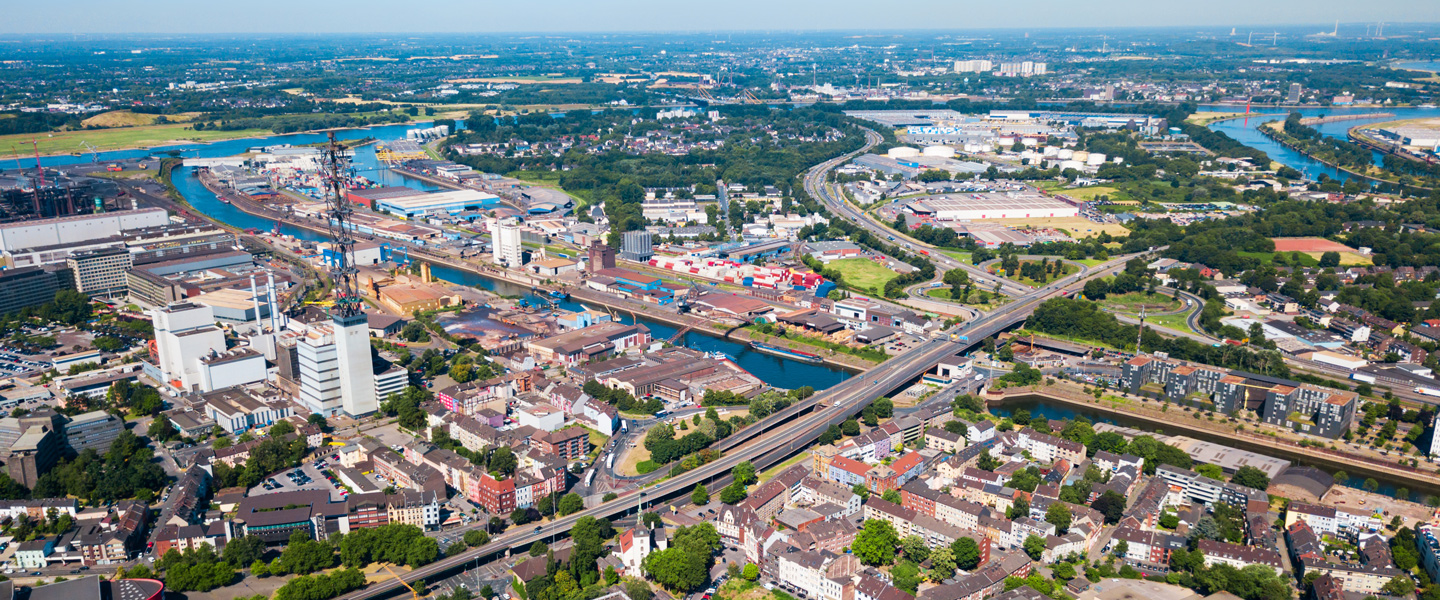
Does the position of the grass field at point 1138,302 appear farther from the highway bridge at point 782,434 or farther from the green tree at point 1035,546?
the green tree at point 1035,546

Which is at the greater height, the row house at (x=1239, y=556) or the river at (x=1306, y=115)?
the river at (x=1306, y=115)

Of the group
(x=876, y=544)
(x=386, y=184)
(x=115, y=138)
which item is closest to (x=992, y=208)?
(x=876, y=544)

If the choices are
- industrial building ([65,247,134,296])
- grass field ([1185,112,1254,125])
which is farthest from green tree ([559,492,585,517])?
grass field ([1185,112,1254,125])

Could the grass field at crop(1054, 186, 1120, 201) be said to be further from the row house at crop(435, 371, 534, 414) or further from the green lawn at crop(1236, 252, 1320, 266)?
the row house at crop(435, 371, 534, 414)

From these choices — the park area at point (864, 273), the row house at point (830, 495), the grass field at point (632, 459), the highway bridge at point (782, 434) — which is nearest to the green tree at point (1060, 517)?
the row house at point (830, 495)

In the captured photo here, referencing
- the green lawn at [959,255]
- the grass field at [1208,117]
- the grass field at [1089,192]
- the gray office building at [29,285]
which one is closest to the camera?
the gray office building at [29,285]

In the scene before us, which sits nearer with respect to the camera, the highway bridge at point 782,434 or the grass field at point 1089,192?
the highway bridge at point 782,434
